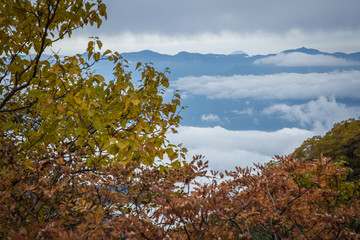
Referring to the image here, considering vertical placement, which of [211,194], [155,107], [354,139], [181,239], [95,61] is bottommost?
[354,139]

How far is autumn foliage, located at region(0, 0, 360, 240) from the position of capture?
2342 millimetres

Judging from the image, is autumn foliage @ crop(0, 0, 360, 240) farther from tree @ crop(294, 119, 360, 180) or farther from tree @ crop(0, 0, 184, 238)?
tree @ crop(294, 119, 360, 180)

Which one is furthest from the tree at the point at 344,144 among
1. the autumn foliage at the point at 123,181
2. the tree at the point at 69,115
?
the tree at the point at 69,115

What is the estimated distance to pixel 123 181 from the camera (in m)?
3.06

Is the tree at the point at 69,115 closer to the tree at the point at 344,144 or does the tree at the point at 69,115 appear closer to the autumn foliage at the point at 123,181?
the autumn foliage at the point at 123,181

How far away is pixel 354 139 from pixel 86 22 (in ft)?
60.1

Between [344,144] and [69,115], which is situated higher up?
[69,115]

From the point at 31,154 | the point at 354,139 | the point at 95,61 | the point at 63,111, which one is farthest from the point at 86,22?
the point at 354,139

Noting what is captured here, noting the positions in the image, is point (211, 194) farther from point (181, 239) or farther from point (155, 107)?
point (155, 107)

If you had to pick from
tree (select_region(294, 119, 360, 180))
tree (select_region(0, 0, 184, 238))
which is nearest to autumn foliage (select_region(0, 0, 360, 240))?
tree (select_region(0, 0, 184, 238))

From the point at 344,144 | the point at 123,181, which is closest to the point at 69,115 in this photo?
the point at 123,181

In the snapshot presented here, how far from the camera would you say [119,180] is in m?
3.04

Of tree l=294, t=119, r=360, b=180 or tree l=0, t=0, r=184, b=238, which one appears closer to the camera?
tree l=0, t=0, r=184, b=238

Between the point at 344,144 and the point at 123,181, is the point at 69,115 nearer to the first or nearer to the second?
the point at 123,181
